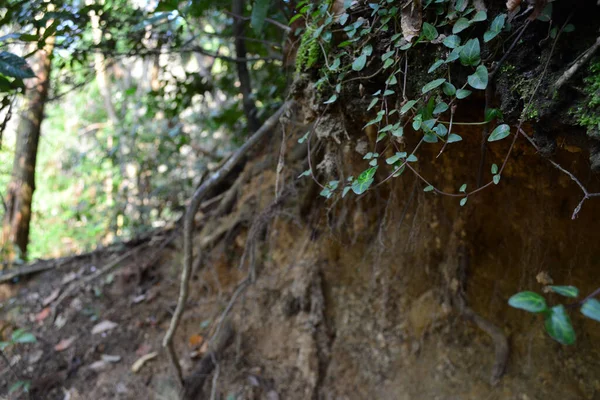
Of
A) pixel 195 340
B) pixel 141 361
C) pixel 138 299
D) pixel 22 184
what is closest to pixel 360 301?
pixel 195 340

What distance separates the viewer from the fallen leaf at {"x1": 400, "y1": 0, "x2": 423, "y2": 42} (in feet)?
5.09

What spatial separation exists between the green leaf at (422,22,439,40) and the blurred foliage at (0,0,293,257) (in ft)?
3.80

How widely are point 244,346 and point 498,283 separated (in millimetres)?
1842

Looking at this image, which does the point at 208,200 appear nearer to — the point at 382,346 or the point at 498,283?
the point at 382,346

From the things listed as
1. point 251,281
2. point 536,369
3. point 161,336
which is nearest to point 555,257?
point 536,369

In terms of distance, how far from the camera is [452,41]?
146cm

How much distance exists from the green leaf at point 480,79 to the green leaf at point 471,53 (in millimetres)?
31

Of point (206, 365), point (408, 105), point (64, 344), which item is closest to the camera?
point (408, 105)

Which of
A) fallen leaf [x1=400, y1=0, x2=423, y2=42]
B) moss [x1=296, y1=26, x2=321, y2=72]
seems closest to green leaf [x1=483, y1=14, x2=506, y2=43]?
fallen leaf [x1=400, y1=0, x2=423, y2=42]

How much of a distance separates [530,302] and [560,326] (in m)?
0.07

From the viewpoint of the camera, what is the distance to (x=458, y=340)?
9.37ft

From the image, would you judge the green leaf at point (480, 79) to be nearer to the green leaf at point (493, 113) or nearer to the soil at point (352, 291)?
the green leaf at point (493, 113)

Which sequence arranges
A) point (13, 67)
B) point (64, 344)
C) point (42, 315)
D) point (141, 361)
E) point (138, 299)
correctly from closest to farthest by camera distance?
point (13, 67)
point (141, 361)
point (64, 344)
point (138, 299)
point (42, 315)

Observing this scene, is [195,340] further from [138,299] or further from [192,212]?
[192,212]
